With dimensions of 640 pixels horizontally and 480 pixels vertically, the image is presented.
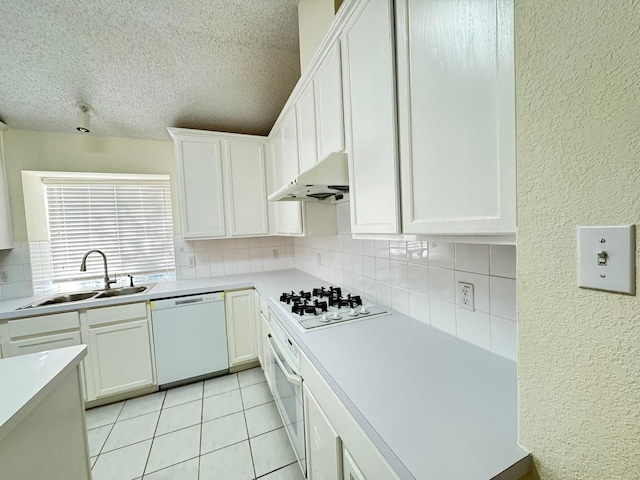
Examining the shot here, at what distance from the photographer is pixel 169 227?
2.83m

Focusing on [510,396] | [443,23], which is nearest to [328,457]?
[510,396]

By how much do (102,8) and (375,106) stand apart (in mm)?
1498

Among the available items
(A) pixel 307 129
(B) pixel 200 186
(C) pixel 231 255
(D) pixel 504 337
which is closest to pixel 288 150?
(A) pixel 307 129

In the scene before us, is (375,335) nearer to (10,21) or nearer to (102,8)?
(102,8)

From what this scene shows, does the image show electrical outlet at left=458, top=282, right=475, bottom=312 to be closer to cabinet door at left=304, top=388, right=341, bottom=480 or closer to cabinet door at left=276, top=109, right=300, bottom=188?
cabinet door at left=304, top=388, right=341, bottom=480

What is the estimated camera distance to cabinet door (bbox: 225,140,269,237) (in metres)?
2.53

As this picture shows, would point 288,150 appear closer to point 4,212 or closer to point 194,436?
point 194,436

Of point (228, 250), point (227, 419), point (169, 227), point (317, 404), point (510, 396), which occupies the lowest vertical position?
point (227, 419)

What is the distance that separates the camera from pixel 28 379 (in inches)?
33.6

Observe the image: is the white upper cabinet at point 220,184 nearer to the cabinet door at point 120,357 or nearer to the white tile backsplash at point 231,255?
the white tile backsplash at point 231,255

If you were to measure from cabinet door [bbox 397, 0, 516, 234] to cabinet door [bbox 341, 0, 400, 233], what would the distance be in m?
0.05

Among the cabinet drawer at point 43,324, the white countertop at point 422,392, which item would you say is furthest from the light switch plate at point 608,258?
the cabinet drawer at point 43,324

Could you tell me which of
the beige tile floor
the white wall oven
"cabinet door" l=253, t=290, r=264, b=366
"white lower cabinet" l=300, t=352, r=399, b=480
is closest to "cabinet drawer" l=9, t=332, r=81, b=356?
the beige tile floor

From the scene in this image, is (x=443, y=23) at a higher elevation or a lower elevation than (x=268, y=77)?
lower
